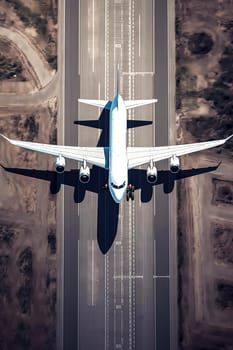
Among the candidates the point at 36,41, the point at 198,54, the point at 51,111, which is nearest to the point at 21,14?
the point at 36,41

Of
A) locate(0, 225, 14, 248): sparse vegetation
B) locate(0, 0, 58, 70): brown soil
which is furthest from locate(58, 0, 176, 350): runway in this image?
locate(0, 225, 14, 248): sparse vegetation

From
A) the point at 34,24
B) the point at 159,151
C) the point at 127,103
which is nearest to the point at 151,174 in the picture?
the point at 159,151

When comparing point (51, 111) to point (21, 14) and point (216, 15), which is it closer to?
point (21, 14)

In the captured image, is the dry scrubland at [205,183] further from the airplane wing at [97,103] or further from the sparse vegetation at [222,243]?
the airplane wing at [97,103]

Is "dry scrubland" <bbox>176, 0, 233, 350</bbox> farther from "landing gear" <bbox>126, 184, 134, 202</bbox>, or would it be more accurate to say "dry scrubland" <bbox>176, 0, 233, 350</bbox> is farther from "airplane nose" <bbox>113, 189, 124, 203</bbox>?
"airplane nose" <bbox>113, 189, 124, 203</bbox>

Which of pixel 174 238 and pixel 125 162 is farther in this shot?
pixel 174 238

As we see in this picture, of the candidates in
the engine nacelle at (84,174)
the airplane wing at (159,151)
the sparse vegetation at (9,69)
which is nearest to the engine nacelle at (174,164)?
the airplane wing at (159,151)

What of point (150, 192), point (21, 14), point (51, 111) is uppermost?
point (21, 14)
